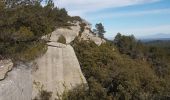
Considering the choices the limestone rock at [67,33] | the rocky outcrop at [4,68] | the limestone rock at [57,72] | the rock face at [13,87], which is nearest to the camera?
the rock face at [13,87]

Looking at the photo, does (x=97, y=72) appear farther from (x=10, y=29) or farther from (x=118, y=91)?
(x=10, y=29)

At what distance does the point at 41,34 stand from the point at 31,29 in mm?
Answer: 1548

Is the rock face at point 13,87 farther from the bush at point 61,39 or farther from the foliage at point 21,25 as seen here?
the bush at point 61,39

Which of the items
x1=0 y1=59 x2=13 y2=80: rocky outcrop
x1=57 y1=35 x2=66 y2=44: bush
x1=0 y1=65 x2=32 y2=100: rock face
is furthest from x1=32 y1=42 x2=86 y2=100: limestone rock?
x1=0 y1=65 x2=32 y2=100: rock face

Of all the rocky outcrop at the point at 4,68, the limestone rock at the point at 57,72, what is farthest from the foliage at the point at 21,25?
the limestone rock at the point at 57,72

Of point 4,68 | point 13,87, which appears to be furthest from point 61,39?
point 13,87

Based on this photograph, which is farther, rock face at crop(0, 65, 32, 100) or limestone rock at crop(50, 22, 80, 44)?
limestone rock at crop(50, 22, 80, 44)

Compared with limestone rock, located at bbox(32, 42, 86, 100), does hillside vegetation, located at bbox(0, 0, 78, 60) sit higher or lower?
higher

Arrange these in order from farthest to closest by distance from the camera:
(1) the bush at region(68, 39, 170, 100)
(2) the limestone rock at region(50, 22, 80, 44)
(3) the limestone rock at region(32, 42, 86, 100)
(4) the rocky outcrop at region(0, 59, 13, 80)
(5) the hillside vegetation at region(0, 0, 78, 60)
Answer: (2) the limestone rock at region(50, 22, 80, 44), (3) the limestone rock at region(32, 42, 86, 100), (1) the bush at region(68, 39, 170, 100), (5) the hillside vegetation at region(0, 0, 78, 60), (4) the rocky outcrop at region(0, 59, 13, 80)

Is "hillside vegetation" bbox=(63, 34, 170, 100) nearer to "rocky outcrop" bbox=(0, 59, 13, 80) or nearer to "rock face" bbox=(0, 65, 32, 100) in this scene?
"rock face" bbox=(0, 65, 32, 100)

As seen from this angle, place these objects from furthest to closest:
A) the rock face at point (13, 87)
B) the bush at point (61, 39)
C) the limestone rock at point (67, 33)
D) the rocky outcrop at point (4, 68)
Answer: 1. the limestone rock at point (67, 33)
2. the bush at point (61, 39)
3. the rocky outcrop at point (4, 68)
4. the rock face at point (13, 87)

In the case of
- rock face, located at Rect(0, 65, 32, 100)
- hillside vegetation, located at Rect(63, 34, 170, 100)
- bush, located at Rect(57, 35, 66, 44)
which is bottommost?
hillside vegetation, located at Rect(63, 34, 170, 100)

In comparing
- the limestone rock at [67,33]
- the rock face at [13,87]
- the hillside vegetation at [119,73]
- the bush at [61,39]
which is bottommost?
the hillside vegetation at [119,73]

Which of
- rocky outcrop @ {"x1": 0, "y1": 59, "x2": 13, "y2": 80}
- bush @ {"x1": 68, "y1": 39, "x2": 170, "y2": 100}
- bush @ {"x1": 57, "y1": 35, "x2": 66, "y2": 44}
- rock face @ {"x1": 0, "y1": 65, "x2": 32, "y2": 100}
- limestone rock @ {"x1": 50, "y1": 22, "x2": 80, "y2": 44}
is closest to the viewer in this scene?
rock face @ {"x1": 0, "y1": 65, "x2": 32, "y2": 100}
